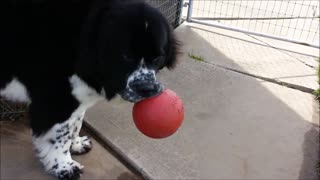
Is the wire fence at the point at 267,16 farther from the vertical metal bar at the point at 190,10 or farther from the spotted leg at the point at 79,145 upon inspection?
the spotted leg at the point at 79,145

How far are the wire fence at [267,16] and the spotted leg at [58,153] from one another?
2594 mm

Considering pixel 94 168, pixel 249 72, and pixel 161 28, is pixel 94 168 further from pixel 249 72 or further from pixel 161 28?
pixel 249 72

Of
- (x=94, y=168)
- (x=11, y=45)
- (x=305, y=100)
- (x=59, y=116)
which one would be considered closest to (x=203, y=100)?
(x=305, y=100)

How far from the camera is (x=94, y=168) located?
3.04 metres

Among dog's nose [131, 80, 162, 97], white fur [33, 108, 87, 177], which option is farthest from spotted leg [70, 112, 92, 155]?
dog's nose [131, 80, 162, 97]

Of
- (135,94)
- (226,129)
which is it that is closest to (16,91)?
(135,94)

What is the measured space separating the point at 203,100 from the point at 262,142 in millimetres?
600

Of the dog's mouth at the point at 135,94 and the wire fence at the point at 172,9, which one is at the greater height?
the dog's mouth at the point at 135,94

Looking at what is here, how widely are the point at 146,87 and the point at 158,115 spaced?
16cm

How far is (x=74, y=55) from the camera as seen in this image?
2477mm

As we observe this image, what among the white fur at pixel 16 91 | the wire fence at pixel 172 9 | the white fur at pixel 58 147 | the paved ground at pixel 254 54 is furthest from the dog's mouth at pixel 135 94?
the wire fence at pixel 172 9

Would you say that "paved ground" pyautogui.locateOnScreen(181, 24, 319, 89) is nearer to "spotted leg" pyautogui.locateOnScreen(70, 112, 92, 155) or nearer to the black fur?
"spotted leg" pyautogui.locateOnScreen(70, 112, 92, 155)

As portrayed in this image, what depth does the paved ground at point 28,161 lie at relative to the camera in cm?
294

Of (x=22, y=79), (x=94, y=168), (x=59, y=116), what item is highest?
(x=22, y=79)
